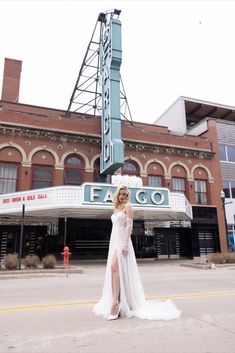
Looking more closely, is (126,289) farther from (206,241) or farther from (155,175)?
(206,241)

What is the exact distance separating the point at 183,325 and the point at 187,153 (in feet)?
79.7

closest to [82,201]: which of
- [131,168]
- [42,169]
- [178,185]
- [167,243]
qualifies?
[42,169]

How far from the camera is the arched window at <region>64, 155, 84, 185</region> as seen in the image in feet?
77.3

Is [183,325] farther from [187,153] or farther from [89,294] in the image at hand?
[187,153]

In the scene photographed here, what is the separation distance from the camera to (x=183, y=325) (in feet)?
15.4

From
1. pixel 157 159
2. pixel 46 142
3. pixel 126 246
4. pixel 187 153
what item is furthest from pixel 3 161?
pixel 126 246

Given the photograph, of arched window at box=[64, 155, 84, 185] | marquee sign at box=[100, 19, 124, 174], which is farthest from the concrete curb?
arched window at box=[64, 155, 84, 185]

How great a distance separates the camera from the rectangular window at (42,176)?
22625mm

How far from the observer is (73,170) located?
23.8 meters

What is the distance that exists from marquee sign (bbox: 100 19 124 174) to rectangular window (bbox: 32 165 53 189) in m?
3.97

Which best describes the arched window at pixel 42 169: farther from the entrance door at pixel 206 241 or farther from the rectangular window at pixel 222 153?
the rectangular window at pixel 222 153

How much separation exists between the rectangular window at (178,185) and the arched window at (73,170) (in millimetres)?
8357

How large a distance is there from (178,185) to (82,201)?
1215cm

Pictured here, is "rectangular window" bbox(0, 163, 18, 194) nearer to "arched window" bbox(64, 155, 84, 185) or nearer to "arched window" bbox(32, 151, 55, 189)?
"arched window" bbox(32, 151, 55, 189)
